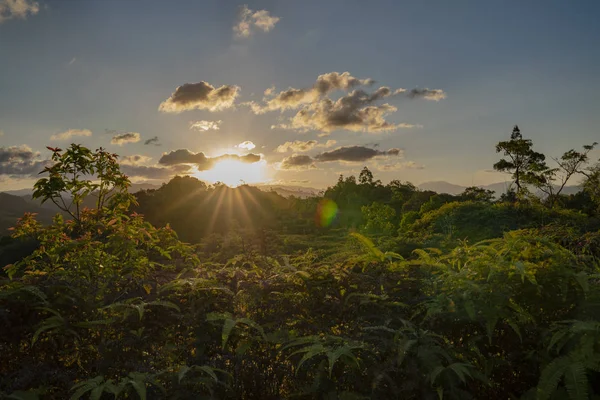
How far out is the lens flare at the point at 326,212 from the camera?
32.4m

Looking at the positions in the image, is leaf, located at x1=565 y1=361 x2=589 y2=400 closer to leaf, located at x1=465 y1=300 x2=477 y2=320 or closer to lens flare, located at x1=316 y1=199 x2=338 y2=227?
leaf, located at x1=465 y1=300 x2=477 y2=320

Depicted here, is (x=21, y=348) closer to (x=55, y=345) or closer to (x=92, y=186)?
(x=55, y=345)

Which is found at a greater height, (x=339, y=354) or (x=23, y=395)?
(x=339, y=354)

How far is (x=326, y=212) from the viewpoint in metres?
36.3

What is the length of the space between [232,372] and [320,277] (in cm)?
101

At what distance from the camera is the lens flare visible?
32.4 meters

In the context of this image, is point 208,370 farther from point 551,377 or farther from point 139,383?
point 551,377

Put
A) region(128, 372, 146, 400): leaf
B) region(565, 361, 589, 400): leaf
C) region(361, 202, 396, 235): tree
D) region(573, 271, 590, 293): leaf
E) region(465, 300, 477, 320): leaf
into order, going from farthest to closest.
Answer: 1. region(361, 202, 396, 235): tree
2. region(573, 271, 590, 293): leaf
3. region(465, 300, 477, 320): leaf
4. region(565, 361, 589, 400): leaf
5. region(128, 372, 146, 400): leaf

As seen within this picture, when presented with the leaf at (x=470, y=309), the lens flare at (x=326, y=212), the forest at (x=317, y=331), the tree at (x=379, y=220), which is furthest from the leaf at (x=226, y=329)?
the lens flare at (x=326, y=212)

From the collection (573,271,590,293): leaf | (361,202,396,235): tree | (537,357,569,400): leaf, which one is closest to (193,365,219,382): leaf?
(537,357,569,400): leaf

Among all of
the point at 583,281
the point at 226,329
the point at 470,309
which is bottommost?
the point at 226,329

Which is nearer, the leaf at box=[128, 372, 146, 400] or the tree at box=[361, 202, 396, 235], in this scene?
the leaf at box=[128, 372, 146, 400]

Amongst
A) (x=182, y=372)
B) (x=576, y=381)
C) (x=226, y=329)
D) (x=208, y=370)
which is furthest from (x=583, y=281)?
(x=182, y=372)

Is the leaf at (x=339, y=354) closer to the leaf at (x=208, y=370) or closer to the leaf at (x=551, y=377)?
the leaf at (x=208, y=370)
